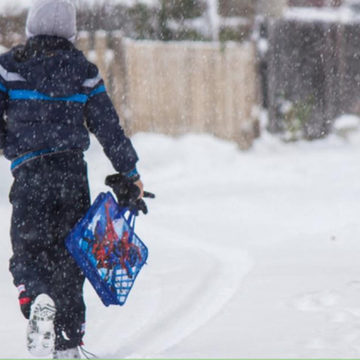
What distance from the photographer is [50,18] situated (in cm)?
340

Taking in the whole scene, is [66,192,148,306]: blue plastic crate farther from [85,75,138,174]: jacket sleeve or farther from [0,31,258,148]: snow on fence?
[0,31,258,148]: snow on fence

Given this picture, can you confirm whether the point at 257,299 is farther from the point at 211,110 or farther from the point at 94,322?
the point at 211,110

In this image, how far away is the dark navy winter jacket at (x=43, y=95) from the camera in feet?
10.9

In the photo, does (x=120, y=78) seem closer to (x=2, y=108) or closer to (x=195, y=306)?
(x=195, y=306)

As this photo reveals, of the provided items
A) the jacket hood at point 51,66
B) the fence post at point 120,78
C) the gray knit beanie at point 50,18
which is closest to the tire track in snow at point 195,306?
the jacket hood at point 51,66

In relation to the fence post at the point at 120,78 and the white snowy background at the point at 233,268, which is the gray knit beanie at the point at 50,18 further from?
the fence post at the point at 120,78

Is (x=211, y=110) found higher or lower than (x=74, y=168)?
lower

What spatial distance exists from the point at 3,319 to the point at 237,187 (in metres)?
4.95

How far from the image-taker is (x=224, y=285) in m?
4.90

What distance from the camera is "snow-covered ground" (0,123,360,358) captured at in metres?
3.69

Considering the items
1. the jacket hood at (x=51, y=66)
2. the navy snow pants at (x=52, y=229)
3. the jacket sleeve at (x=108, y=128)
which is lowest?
the navy snow pants at (x=52, y=229)

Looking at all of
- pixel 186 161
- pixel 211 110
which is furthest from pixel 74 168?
pixel 211 110

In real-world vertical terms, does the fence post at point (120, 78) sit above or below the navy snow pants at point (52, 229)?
below

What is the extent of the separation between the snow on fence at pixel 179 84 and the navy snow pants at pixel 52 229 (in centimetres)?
700
